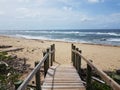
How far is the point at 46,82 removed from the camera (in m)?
7.06

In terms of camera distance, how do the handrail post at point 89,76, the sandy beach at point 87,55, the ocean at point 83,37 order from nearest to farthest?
1. the handrail post at point 89,76
2. the sandy beach at point 87,55
3. the ocean at point 83,37

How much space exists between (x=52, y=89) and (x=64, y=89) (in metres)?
0.34

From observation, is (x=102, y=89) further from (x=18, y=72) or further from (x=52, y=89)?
(x=18, y=72)

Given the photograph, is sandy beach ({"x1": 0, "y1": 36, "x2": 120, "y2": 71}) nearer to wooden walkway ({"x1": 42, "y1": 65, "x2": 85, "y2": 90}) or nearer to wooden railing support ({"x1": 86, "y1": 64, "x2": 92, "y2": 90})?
wooden walkway ({"x1": 42, "y1": 65, "x2": 85, "y2": 90})

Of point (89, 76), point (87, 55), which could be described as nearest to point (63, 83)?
point (89, 76)

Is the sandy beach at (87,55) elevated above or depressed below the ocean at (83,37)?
above

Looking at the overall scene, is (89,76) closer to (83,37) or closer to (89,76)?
(89,76)

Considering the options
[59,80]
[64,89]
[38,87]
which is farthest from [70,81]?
[38,87]

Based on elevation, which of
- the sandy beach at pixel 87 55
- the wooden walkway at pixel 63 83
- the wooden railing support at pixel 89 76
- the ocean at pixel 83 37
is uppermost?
the wooden railing support at pixel 89 76

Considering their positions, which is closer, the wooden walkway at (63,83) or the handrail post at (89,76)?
the handrail post at (89,76)

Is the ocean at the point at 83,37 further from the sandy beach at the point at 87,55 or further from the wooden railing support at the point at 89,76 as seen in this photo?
the wooden railing support at the point at 89,76

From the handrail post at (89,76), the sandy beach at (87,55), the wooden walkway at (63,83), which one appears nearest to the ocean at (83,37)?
the sandy beach at (87,55)

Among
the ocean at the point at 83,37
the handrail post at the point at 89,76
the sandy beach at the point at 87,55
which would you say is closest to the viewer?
the handrail post at the point at 89,76

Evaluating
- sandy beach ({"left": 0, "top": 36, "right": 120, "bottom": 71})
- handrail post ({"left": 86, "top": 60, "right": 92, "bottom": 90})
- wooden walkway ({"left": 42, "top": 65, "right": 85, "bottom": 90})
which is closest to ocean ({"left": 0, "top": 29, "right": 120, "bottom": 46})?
sandy beach ({"left": 0, "top": 36, "right": 120, "bottom": 71})
